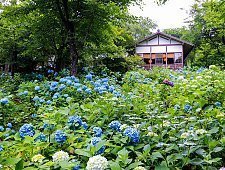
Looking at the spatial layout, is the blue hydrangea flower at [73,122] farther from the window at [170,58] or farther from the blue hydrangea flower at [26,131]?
the window at [170,58]

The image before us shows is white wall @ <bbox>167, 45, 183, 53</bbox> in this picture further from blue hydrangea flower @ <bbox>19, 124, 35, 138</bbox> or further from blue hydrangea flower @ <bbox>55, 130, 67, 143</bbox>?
blue hydrangea flower @ <bbox>55, 130, 67, 143</bbox>

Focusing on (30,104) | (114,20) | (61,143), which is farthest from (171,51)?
(61,143)

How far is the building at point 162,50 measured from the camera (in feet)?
82.6

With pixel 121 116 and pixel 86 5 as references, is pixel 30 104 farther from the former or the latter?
pixel 86 5

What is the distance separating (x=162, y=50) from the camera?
25641 mm

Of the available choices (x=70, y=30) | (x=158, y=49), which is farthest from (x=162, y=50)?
(x=70, y=30)

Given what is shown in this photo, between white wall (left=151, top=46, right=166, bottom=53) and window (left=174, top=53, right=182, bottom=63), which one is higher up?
white wall (left=151, top=46, right=166, bottom=53)

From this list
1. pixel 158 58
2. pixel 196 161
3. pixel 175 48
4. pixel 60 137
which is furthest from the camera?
pixel 158 58

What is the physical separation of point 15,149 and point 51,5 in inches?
219

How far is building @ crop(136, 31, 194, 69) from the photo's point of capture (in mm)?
25172

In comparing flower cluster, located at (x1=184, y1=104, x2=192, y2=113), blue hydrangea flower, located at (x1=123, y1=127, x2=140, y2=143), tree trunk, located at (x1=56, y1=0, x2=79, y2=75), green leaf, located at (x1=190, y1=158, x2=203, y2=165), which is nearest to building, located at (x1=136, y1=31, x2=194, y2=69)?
tree trunk, located at (x1=56, y1=0, x2=79, y2=75)

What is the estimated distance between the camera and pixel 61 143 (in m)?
1.88

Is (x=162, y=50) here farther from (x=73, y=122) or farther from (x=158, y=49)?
(x=73, y=122)

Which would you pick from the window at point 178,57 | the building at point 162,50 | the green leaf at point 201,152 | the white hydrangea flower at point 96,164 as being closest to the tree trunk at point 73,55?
the green leaf at point 201,152
